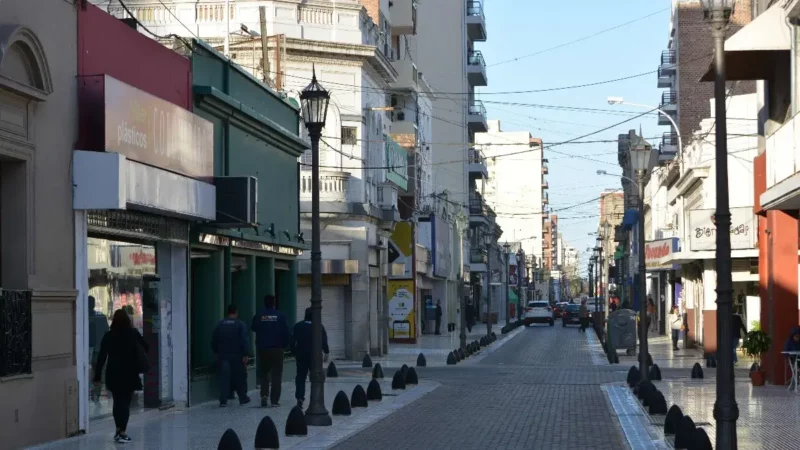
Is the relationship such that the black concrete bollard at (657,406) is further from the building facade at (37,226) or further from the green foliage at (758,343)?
the building facade at (37,226)

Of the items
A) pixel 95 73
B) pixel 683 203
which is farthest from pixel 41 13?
pixel 683 203

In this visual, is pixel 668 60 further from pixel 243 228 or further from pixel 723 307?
pixel 723 307

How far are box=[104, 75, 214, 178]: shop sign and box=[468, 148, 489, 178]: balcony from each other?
2516 inches

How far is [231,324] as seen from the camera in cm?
2217

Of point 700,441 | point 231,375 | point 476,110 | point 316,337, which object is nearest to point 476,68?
point 476,110

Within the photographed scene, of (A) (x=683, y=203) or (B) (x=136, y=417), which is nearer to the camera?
(B) (x=136, y=417)

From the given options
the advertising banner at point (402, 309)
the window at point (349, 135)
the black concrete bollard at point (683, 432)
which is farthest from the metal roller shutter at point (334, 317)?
the black concrete bollard at point (683, 432)

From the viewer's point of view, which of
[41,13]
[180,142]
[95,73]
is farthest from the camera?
[180,142]

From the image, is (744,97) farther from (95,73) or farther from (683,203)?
(95,73)

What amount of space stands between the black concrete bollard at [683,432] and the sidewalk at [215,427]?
14.0 ft

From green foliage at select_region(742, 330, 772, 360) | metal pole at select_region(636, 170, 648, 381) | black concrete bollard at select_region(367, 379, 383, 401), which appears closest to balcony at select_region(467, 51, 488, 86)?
metal pole at select_region(636, 170, 648, 381)

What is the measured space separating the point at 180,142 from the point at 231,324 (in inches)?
124

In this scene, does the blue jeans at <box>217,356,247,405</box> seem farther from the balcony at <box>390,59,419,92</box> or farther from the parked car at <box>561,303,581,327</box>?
the parked car at <box>561,303,581,327</box>

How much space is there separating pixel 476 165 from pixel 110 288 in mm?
70876
